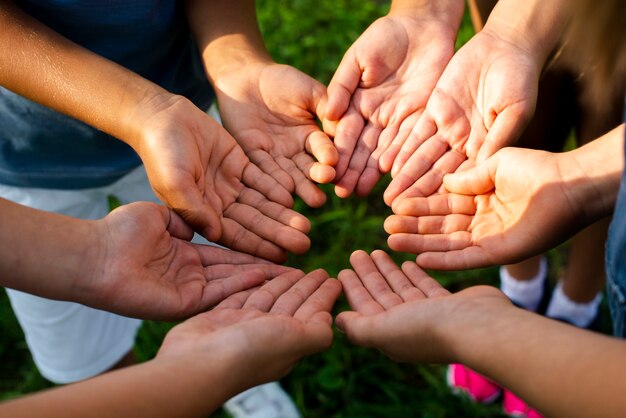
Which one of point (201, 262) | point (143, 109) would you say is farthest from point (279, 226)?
point (143, 109)

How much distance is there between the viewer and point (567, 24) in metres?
1.95

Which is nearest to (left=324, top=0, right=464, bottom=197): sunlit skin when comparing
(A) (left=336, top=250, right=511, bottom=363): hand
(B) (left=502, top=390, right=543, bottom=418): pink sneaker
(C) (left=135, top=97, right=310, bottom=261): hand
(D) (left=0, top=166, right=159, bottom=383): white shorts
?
(C) (left=135, top=97, right=310, bottom=261): hand

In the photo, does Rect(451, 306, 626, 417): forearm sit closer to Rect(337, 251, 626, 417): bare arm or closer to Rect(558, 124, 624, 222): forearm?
Rect(337, 251, 626, 417): bare arm

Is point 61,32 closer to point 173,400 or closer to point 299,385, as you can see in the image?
point 173,400

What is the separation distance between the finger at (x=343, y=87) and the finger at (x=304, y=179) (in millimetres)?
158

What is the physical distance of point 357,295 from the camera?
1689mm

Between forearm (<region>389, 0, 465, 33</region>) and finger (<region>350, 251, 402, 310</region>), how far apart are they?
85 centimetres

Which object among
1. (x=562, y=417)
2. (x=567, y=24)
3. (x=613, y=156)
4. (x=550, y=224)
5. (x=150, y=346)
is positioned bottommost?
(x=150, y=346)

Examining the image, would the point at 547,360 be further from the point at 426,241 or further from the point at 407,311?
the point at 426,241

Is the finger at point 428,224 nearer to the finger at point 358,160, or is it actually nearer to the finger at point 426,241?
the finger at point 426,241

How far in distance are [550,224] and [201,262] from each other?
0.91 metres

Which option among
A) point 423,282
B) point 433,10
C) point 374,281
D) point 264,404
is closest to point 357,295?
point 374,281

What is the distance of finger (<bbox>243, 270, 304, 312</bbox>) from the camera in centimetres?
159

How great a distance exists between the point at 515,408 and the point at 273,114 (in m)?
1.31
